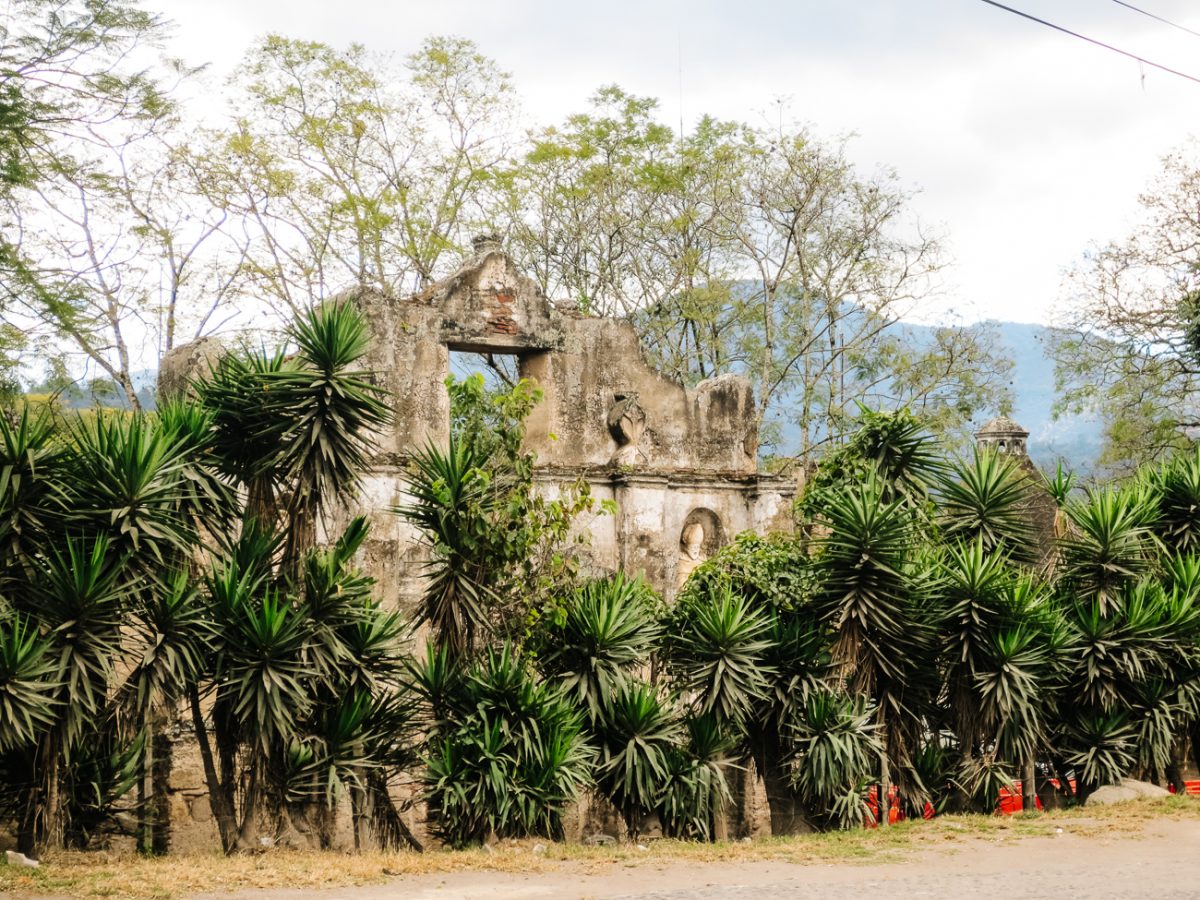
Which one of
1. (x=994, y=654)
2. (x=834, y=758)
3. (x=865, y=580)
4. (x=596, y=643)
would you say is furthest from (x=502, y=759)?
(x=994, y=654)

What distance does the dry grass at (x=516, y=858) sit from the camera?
29.3 ft

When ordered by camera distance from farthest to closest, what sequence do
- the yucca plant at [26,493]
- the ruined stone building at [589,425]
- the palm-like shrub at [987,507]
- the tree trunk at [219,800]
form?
the ruined stone building at [589,425]
the palm-like shrub at [987,507]
the tree trunk at [219,800]
the yucca plant at [26,493]

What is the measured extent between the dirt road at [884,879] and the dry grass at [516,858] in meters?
0.21

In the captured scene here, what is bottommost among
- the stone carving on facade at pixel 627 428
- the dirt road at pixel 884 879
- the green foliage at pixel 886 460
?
the dirt road at pixel 884 879

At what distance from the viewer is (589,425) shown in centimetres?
1589

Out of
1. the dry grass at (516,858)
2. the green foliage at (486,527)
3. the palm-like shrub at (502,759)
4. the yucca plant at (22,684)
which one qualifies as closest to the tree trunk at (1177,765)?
the dry grass at (516,858)

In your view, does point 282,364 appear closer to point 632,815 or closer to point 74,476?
point 74,476

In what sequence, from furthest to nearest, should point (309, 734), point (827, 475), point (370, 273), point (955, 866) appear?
point (370, 273)
point (827, 475)
point (309, 734)
point (955, 866)

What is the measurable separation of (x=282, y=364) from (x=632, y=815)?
4.84 m

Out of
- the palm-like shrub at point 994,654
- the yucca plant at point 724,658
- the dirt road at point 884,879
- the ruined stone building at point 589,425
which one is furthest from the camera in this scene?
the ruined stone building at point 589,425

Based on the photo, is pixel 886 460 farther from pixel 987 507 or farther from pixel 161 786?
pixel 161 786

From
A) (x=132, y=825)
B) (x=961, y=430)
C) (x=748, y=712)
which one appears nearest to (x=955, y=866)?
(x=748, y=712)

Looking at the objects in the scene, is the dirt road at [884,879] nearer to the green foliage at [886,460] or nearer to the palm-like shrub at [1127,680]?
the palm-like shrub at [1127,680]

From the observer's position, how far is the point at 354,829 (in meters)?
11.6
